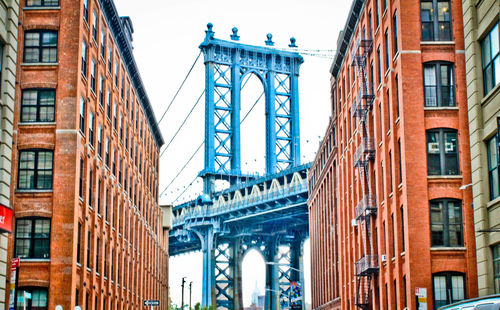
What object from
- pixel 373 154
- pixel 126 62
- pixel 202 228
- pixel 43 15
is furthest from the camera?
pixel 202 228

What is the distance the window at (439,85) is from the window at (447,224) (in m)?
5.08

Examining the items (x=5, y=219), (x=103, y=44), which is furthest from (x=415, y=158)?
(x=5, y=219)

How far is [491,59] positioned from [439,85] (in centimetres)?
1692

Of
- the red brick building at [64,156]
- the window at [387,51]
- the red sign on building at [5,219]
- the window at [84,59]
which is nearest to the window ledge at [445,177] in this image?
the window at [387,51]

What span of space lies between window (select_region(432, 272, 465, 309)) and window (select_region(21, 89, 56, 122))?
848 inches

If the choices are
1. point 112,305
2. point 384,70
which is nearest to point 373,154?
point 384,70

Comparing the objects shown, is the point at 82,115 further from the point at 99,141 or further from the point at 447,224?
the point at 447,224

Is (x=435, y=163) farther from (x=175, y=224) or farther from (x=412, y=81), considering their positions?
(x=175, y=224)

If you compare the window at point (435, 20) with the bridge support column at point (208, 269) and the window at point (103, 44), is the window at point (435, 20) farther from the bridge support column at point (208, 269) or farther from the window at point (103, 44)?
the bridge support column at point (208, 269)

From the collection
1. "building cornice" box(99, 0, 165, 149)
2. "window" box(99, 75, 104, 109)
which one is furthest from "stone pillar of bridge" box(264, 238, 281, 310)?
"window" box(99, 75, 104, 109)

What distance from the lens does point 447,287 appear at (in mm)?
42562

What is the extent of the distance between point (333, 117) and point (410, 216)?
101 ft

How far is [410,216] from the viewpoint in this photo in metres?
43.3

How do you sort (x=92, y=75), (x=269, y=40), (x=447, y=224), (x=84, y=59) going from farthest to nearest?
(x=269, y=40) < (x=92, y=75) < (x=84, y=59) < (x=447, y=224)
